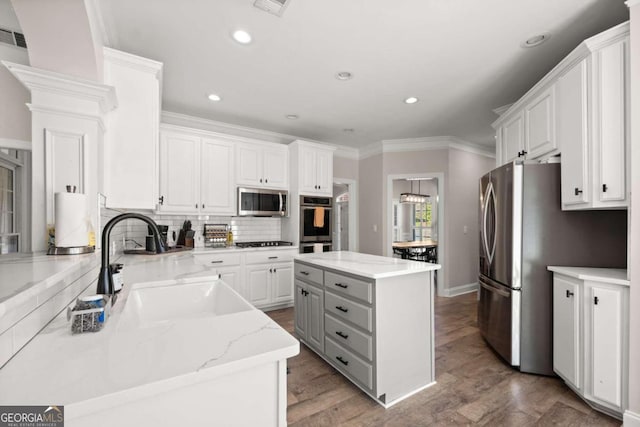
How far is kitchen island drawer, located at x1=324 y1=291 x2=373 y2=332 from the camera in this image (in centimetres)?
193

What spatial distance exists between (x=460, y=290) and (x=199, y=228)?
4.27 metres

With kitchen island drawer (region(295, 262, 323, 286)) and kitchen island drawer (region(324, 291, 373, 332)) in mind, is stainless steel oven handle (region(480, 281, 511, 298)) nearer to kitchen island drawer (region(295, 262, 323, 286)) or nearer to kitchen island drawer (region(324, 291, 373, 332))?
kitchen island drawer (region(324, 291, 373, 332))

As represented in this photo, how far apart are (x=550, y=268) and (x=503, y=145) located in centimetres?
150

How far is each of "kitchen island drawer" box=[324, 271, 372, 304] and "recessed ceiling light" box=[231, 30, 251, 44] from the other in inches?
75.7

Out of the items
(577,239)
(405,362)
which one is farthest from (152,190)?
(577,239)

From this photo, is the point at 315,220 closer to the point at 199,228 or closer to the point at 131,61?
the point at 199,228

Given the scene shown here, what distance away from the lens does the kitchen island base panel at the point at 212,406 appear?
1.79 feet

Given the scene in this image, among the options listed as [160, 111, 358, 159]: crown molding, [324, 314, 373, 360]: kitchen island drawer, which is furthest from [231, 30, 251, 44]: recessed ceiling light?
[324, 314, 373, 360]: kitchen island drawer

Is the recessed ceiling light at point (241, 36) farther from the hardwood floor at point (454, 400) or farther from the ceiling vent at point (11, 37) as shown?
the hardwood floor at point (454, 400)

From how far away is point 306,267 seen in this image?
2.61m

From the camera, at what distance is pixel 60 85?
1679 mm

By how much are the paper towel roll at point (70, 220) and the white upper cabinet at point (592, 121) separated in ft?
10.2

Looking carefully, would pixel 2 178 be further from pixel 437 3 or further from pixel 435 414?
pixel 435 414

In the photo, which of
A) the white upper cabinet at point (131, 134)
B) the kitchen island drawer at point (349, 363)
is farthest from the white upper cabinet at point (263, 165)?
the kitchen island drawer at point (349, 363)
